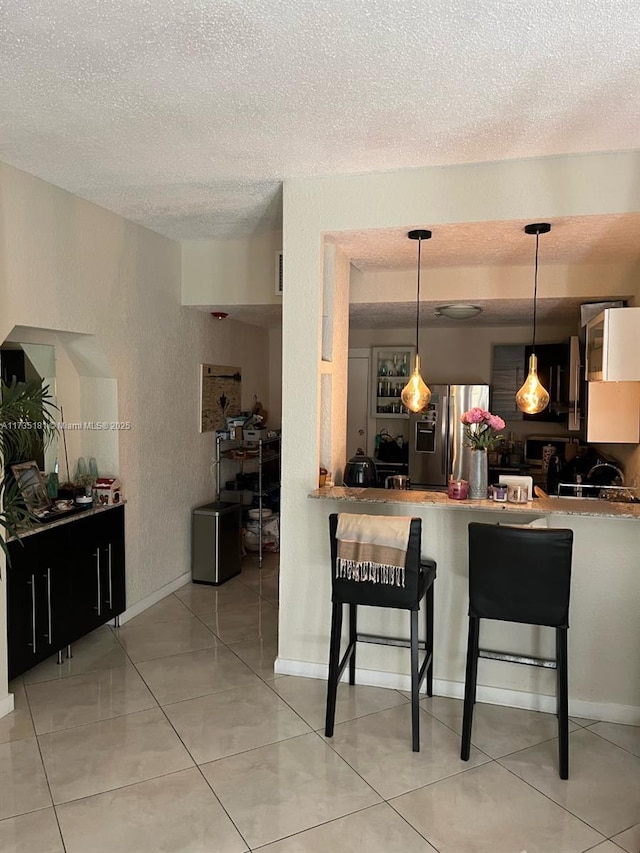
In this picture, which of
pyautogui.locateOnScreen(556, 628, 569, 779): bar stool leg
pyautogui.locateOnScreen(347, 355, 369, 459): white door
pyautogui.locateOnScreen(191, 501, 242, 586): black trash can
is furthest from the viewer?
pyautogui.locateOnScreen(347, 355, 369, 459): white door

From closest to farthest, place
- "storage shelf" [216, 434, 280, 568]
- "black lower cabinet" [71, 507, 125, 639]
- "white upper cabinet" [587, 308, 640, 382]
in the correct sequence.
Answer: "white upper cabinet" [587, 308, 640, 382] < "black lower cabinet" [71, 507, 125, 639] < "storage shelf" [216, 434, 280, 568]

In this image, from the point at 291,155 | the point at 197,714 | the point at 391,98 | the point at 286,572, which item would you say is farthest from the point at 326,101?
the point at 197,714

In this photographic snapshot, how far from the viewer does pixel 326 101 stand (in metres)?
2.38

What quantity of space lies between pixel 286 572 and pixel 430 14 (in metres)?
2.67

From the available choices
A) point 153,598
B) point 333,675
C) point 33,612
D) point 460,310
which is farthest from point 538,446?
point 33,612

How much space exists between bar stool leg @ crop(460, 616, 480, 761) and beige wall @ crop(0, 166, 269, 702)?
2204mm

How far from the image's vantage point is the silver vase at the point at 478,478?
3.26 meters

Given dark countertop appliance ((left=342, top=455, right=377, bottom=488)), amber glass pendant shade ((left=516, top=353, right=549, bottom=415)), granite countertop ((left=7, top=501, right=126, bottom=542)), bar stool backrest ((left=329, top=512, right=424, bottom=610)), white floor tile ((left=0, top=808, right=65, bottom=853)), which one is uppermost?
amber glass pendant shade ((left=516, top=353, right=549, bottom=415))

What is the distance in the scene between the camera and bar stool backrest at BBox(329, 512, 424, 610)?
282cm

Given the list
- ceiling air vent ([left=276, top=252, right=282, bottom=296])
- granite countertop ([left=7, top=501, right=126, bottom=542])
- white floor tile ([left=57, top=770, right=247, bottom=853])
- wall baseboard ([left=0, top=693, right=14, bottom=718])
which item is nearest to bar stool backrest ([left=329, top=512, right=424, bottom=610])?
white floor tile ([left=57, top=770, right=247, bottom=853])

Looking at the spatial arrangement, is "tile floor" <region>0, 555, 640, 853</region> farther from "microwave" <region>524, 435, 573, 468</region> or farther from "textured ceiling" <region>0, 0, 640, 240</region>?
"microwave" <region>524, 435, 573, 468</region>

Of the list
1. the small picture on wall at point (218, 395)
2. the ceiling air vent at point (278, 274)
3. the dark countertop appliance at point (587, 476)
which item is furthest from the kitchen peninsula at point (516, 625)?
the small picture on wall at point (218, 395)

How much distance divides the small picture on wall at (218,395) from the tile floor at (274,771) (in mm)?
2240

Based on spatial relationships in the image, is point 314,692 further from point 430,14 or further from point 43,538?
point 430,14
